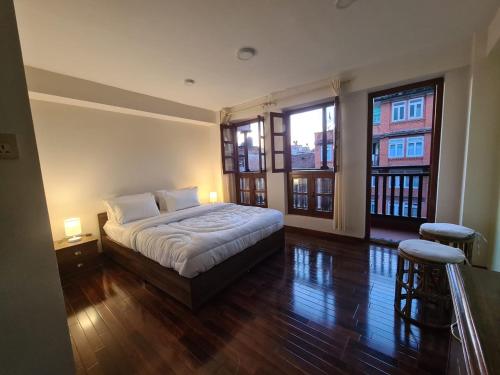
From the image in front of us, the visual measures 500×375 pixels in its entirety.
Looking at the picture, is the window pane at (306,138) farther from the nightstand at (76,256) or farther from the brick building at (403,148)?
the nightstand at (76,256)

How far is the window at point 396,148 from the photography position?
696 centimetres

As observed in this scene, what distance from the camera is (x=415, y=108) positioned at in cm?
689

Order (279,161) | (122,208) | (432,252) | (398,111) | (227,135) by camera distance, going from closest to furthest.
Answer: (432,252)
(122,208)
(279,161)
(227,135)
(398,111)

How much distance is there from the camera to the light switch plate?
918 mm

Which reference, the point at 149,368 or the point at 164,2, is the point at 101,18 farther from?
the point at 149,368

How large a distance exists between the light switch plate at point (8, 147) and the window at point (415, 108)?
9225mm

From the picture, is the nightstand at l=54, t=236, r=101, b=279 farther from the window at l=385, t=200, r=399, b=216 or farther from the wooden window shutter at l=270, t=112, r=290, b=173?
the window at l=385, t=200, r=399, b=216

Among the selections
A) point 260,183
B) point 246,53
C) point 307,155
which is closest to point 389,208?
point 307,155

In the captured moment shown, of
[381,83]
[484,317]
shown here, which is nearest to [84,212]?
[484,317]

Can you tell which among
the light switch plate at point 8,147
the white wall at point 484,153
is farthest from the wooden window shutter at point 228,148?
the white wall at point 484,153

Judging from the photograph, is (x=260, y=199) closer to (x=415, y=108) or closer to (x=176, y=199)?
(x=176, y=199)

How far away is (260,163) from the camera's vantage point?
13.1ft

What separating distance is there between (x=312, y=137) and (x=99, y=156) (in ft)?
11.4

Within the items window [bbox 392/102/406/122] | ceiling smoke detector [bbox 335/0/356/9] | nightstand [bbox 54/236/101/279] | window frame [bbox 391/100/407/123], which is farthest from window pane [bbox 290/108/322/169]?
window [bbox 392/102/406/122]
